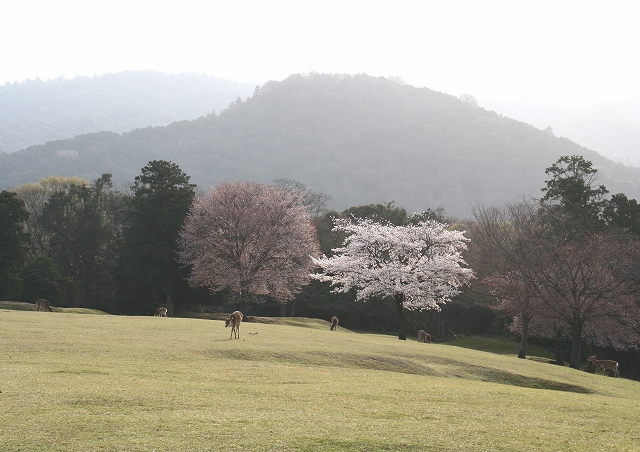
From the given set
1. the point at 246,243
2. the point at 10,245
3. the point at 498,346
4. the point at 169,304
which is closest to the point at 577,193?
the point at 498,346

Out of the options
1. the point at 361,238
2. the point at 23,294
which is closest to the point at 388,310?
the point at 361,238

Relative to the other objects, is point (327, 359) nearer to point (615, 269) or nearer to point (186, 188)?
point (615, 269)

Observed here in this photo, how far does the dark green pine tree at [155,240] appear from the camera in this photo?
205 feet

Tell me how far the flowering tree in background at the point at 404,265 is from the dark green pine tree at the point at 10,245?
109ft

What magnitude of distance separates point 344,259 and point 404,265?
5274mm

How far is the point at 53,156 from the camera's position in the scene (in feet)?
589

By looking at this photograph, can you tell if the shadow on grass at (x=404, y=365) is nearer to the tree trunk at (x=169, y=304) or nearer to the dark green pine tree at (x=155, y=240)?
the dark green pine tree at (x=155, y=240)

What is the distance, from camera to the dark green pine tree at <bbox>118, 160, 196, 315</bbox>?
62.5 metres

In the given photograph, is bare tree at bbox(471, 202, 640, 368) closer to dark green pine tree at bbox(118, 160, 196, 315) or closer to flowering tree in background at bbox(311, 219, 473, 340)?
flowering tree in background at bbox(311, 219, 473, 340)

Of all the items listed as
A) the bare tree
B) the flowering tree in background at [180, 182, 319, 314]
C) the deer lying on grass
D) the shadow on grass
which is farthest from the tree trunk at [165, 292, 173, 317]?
the shadow on grass

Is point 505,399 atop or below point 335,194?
below

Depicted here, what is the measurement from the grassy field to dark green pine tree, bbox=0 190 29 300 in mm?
35354

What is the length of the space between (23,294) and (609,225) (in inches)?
2429

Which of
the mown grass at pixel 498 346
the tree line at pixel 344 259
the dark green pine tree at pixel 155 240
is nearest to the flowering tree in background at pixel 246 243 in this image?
the tree line at pixel 344 259
